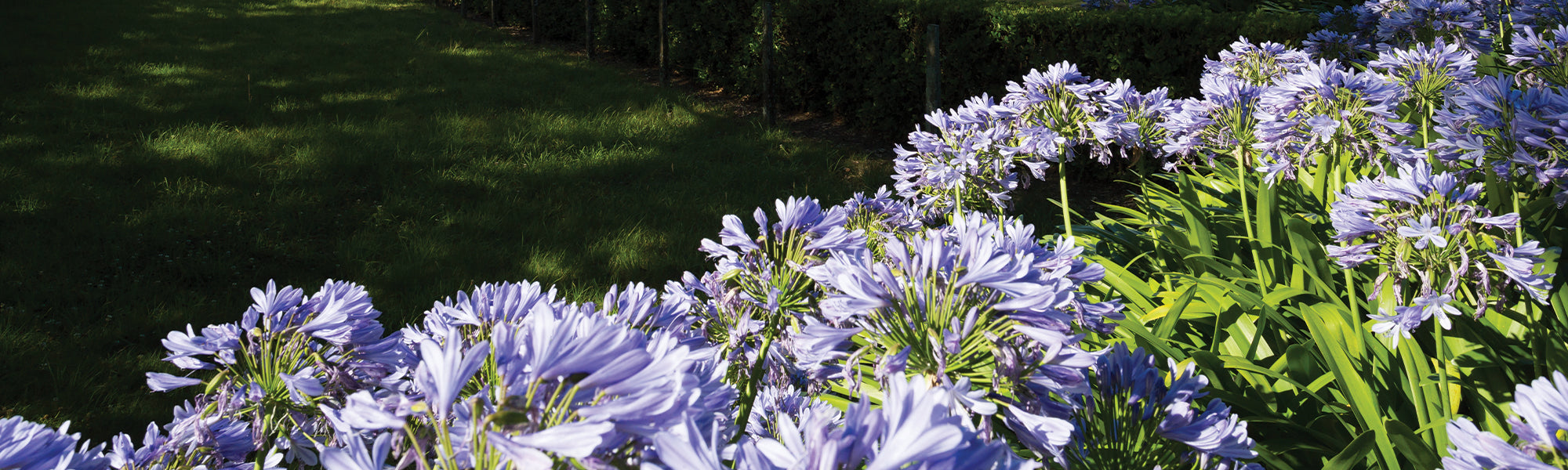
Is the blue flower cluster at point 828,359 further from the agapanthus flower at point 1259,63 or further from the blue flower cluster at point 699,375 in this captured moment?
the agapanthus flower at point 1259,63

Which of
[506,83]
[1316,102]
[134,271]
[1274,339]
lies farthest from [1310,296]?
[506,83]

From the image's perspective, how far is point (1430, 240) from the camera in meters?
1.61

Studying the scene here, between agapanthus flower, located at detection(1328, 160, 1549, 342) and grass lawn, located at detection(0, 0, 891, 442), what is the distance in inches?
123

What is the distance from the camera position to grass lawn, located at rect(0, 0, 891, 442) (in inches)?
144

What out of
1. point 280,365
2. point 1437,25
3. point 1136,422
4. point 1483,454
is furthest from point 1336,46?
point 280,365

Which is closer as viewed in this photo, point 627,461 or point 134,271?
point 627,461

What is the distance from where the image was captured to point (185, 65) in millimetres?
8531

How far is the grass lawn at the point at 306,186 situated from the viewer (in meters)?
3.66

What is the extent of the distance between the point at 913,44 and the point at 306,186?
16.0 ft

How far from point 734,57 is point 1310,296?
22.9 ft

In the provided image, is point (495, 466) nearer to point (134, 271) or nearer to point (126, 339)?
point (126, 339)

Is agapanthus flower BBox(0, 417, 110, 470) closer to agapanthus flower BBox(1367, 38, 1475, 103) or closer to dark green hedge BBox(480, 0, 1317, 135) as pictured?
agapanthus flower BBox(1367, 38, 1475, 103)

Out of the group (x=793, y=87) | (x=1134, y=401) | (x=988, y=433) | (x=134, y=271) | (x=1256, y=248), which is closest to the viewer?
(x=988, y=433)

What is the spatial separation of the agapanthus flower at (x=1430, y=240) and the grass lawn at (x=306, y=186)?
3.11 meters
